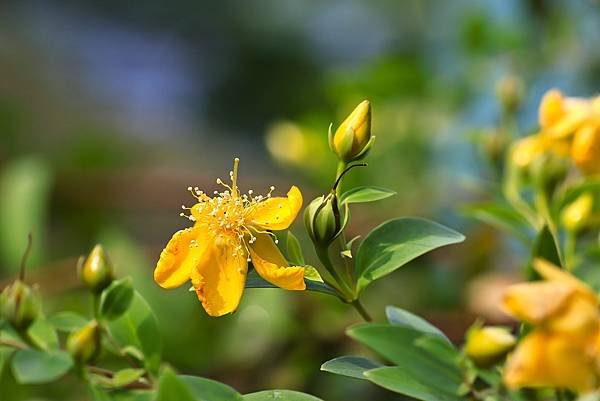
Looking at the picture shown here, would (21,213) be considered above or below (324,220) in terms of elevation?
below

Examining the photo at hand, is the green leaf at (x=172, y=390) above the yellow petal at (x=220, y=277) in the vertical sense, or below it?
below

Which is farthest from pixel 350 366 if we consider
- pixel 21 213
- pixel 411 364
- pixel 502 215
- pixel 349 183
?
pixel 21 213

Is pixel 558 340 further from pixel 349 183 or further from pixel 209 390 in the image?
pixel 349 183

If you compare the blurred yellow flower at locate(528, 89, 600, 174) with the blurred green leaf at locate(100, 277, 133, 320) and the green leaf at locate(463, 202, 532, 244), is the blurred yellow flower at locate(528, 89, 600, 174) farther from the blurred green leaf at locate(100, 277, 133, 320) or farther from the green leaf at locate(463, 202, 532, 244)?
the blurred green leaf at locate(100, 277, 133, 320)

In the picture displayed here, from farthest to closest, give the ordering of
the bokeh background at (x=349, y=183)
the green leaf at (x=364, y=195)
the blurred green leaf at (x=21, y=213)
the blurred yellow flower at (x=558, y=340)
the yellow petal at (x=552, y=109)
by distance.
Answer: the blurred green leaf at (x=21, y=213)
the bokeh background at (x=349, y=183)
the yellow petal at (x=552, y=109)
the green leaf at (x=364, y=195)
the blurred yellow flower at (x=558, y=340)

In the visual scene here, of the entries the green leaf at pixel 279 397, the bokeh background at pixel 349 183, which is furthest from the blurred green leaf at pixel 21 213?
the green leaf at pixel 279 397

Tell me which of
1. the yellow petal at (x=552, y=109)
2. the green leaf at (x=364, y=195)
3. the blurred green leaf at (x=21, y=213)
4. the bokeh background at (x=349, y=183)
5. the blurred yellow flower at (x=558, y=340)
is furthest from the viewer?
the blurred green leaf at (x=21, y=213)

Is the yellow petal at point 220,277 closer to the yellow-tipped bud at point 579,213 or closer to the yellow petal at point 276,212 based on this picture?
the yellow petal at point 276,212

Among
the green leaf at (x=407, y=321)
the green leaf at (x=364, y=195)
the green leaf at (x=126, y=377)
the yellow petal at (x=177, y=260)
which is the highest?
the green leaf at (x=364, y=195)
